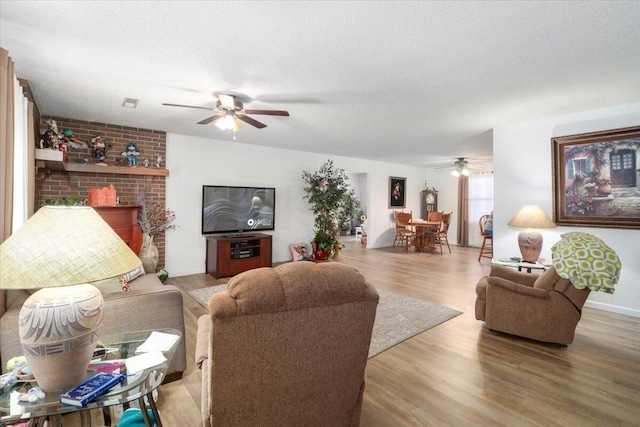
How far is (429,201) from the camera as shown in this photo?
890 centimetres

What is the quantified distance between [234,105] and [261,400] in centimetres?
268

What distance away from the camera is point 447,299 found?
3.90 m

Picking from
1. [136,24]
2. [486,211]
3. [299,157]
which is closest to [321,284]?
[136,24]

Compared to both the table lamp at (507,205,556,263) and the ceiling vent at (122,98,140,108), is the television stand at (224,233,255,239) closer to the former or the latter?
the ceiling vent at (122,98,140,108)

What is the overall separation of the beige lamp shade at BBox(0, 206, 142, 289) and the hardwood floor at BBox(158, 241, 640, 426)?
114cm

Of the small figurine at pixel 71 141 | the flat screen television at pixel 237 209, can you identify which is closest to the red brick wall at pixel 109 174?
the small figurine at pixel 71 141

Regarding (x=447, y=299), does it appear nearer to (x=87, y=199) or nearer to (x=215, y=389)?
(x=215, y=389)

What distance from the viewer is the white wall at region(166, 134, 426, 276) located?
4871mm

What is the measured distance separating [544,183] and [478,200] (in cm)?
461

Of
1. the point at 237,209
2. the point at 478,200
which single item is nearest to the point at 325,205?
the point at 237,209

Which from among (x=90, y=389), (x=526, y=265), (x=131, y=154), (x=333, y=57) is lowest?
(x=90, y=389)

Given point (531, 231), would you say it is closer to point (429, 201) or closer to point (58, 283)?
point (58, 283)

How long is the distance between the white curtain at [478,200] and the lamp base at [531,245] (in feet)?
16.5

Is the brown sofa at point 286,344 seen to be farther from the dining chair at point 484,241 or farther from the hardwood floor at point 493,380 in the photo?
the dining chair at point 484,241
